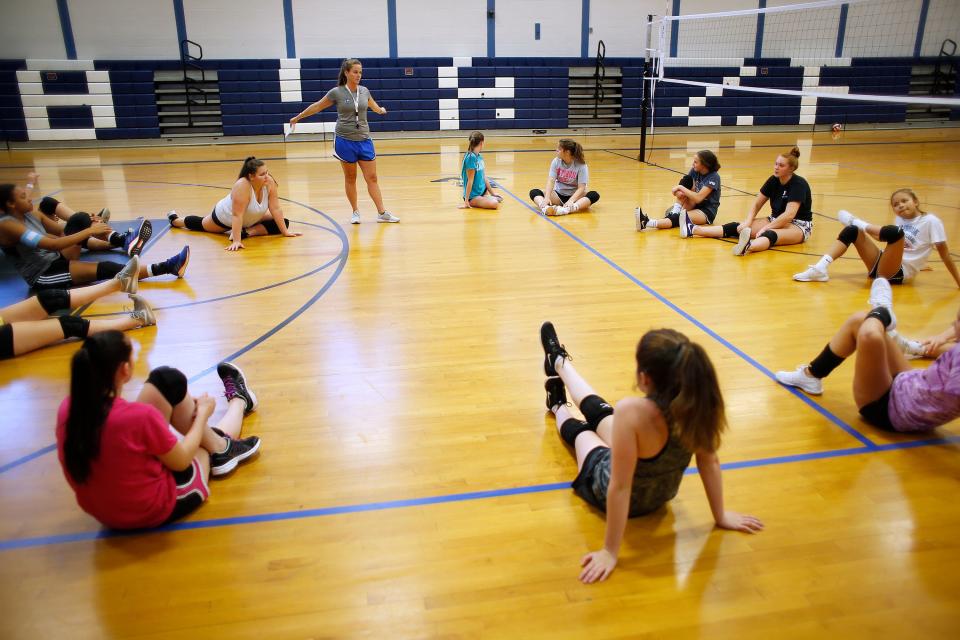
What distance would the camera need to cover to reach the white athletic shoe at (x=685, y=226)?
6562 millimetres

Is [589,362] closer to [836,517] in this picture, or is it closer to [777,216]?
[836,517]

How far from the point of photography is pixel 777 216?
6.25m

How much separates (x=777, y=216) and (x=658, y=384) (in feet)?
15.7

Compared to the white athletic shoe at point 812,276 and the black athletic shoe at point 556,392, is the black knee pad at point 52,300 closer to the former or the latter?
the black athletic shoe at point 556,392

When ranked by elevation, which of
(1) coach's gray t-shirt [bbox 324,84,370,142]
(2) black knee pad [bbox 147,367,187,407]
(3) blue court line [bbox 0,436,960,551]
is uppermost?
(1) coach's gray t-shirt [bbox 324,84,370,142]

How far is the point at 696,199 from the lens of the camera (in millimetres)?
6566

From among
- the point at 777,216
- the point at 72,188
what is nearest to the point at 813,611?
the point at 777,216

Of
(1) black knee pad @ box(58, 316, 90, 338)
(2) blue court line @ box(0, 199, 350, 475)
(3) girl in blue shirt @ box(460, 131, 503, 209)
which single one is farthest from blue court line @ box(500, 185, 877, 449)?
(1) black knee pad @ box(58, 316, 90, 338)

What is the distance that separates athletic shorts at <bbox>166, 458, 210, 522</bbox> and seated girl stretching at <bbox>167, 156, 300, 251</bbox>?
405 cm

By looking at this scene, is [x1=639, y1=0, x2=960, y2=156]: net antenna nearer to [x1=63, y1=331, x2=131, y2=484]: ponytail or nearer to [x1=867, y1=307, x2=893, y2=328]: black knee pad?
[x1=867, y1=307, x2=893, y2=328]: black knee pad

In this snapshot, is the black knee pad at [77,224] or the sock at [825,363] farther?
the black knee pad at [77,224]

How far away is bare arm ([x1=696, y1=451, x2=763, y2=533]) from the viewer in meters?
2.34

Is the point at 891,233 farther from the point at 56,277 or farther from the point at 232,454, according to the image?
the point at 56,277

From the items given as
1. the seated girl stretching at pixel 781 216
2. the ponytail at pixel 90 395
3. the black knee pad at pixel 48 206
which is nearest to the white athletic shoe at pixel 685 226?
the seated girl stretching at pixel 781 216
